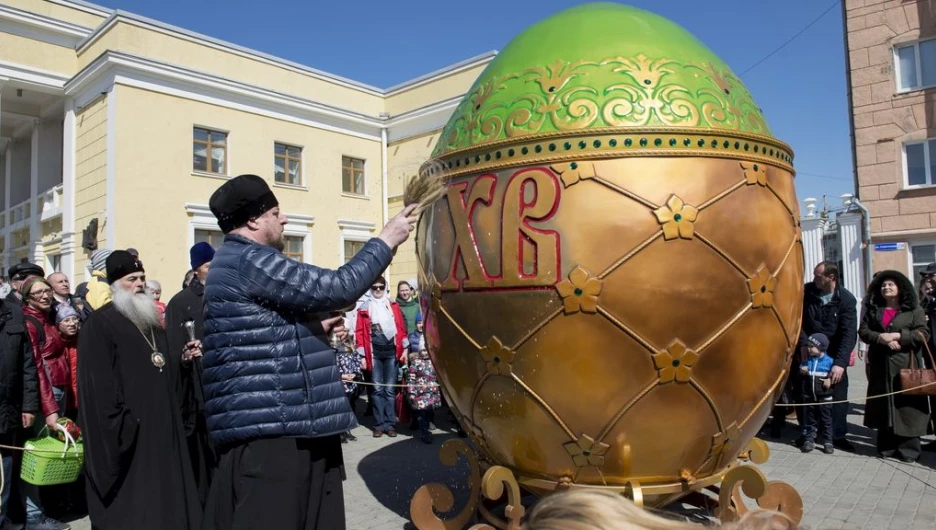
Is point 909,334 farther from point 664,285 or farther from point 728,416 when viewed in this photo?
point 664,285

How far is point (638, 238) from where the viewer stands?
8.97 ft

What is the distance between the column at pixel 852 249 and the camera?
53.5ft

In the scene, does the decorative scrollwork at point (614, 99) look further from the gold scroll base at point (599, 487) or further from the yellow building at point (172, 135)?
the yellow building at point (172, 135)

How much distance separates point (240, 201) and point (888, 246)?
17.3 metres

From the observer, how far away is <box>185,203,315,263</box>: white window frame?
699 inches

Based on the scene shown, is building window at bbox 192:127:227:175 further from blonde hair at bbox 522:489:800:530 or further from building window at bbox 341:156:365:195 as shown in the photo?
blonde hair at bbox 522:489:800:530

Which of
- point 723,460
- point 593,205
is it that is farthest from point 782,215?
point 723,460

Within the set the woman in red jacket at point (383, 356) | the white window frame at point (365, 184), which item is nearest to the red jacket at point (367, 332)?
the woman in red jacket at point (383, 356)

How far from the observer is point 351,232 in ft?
71.9

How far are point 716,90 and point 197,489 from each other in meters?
3.75

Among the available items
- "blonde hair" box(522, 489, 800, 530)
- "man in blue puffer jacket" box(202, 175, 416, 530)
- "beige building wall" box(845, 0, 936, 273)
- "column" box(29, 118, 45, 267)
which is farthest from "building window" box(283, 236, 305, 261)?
"blonde hair" box(522, 489, 800, 530)

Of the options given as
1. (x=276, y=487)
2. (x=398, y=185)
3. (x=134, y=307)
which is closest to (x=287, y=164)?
(x=398, y=185)

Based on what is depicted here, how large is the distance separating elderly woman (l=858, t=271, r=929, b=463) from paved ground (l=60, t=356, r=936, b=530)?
0.23 meters

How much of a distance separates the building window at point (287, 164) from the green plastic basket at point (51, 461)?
16333mm
